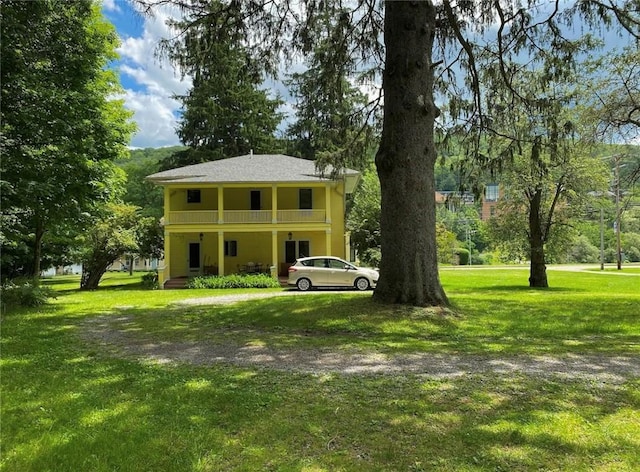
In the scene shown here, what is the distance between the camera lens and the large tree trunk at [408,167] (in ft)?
30.3

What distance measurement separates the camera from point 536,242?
21.0m

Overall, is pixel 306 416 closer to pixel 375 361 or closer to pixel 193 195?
pixel 375 361

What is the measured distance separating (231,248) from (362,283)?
10.6 m

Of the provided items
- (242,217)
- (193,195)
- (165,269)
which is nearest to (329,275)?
(242,217)

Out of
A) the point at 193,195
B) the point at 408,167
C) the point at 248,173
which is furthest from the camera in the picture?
the point at 193,195

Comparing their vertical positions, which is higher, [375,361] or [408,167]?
[408,167]

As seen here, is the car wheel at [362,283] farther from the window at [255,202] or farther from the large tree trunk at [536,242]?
the window at [255,202]

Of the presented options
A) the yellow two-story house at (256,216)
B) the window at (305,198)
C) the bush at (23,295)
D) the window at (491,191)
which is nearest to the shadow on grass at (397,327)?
the bush at (23,295)

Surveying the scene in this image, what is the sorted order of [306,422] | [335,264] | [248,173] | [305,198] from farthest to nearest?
[305,198] → [248,173] → [335,264] → [306,422]

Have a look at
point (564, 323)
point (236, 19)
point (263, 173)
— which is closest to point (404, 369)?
point (564, 323)

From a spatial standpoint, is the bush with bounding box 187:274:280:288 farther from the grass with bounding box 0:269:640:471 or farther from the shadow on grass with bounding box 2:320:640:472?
the shadow on grass with bounding box 2:320:640:472

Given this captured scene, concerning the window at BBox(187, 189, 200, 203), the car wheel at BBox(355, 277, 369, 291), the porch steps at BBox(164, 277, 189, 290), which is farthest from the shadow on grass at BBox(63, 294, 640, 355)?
the window at BBox(187, 189, 200, 203)

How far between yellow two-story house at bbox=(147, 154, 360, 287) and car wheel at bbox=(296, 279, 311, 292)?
18.2 feet

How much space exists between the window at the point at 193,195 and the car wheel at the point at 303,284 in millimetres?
10441
